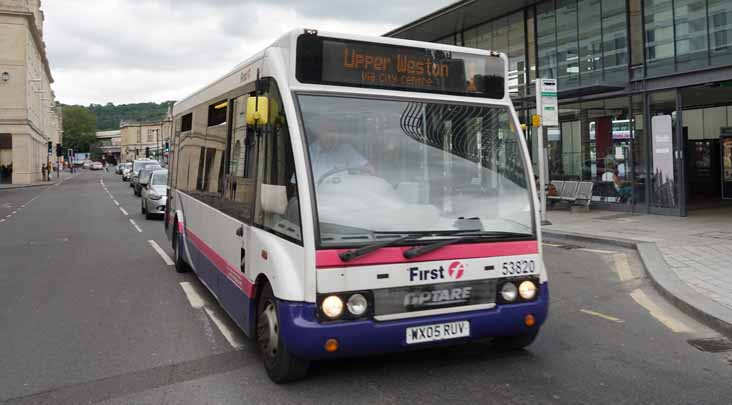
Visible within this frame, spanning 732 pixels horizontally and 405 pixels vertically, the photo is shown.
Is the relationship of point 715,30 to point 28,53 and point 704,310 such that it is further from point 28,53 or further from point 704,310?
point 28,53

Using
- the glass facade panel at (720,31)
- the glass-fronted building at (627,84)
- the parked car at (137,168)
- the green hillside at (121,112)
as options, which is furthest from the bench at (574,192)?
the green hillside at (121,112)

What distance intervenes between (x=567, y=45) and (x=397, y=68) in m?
15.9

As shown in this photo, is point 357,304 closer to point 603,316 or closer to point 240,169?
point 240,169

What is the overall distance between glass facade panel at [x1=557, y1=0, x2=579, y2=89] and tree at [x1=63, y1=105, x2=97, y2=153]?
153 m

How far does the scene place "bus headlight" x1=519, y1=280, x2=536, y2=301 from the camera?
15.4ft

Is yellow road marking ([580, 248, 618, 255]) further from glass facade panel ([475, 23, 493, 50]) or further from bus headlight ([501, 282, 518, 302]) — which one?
glass facade panel ([475, 23, 493, 50])

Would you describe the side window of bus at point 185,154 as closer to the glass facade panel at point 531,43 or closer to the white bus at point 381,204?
the white bus at point 381,204

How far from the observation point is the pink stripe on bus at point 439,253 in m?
4.14

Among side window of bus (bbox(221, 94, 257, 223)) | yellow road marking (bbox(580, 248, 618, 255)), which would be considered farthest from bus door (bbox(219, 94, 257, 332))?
yellow road marking (bbox(580, 248, 618, 255))

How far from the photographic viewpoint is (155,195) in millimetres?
19422

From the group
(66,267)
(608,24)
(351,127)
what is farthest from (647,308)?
(608,24)

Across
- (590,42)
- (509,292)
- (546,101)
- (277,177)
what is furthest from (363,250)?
(590,42)

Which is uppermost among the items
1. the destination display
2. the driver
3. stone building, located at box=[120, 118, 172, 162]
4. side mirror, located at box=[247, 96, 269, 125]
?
stone building, located at box=[120, 118, 172, 162]

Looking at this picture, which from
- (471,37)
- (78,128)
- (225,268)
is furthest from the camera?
(78,128)
